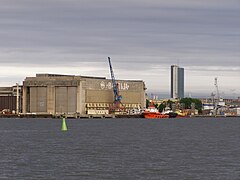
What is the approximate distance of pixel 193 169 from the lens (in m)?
49.7

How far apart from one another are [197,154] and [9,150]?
16154mm

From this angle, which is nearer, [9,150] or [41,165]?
[41,165]

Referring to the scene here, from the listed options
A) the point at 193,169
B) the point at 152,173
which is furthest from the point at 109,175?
the point at 193,169

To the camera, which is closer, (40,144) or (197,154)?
(197,154)

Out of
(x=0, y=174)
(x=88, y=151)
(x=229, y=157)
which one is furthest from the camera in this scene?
(x=88, y=151)

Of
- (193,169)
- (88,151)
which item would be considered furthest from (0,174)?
(88,151)

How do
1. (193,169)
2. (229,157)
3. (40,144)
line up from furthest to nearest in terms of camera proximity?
(40,144) < (229,157) < (193,169)

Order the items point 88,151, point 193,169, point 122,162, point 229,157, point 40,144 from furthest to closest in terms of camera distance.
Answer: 1. point 40,144
2. point 88,151
3. point 229,157
4. point 122,162
5. point 193,169

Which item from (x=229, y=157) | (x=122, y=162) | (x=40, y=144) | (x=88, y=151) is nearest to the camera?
(x=122, y=162)

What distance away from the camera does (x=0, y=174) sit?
153ft

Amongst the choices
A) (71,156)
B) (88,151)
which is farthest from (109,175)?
(88,151)

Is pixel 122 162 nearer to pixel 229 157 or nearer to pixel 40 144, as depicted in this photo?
pixel 229 157

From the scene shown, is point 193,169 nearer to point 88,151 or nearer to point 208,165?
point 208,165

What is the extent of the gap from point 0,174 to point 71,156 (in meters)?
13.3
